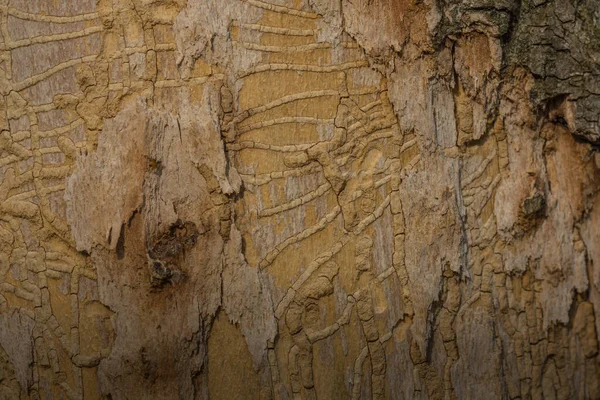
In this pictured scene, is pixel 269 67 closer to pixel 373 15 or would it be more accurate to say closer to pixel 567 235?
pixel 373 15

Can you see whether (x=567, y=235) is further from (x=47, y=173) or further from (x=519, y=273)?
(x=47, y=173)

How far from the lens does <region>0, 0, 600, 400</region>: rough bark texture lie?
1.40 metres

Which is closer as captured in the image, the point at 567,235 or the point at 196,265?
the point at 196,265

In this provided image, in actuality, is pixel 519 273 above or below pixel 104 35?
below

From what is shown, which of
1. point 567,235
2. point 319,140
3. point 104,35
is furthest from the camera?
point 567,235

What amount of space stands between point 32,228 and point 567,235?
103cm

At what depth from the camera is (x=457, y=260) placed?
5.09 ft

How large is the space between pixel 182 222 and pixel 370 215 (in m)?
0.36

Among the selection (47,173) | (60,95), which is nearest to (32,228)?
(47,173)

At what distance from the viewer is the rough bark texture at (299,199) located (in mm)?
1398

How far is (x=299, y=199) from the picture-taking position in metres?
1.49

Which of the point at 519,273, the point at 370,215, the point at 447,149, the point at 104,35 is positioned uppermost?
the point at 104,35

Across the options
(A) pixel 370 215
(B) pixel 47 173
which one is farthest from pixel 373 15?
(B) pixel 47 173

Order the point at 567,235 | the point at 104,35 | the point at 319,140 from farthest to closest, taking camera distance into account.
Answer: the point at 567,235
the point at 319,140
the point at 104,35
